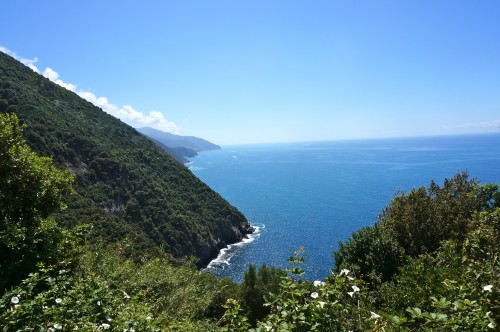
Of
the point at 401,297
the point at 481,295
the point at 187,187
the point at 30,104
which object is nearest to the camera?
the point at 481,295

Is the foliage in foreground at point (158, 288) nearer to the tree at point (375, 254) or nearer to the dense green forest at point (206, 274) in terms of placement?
the dense green forest at point (206, 274)

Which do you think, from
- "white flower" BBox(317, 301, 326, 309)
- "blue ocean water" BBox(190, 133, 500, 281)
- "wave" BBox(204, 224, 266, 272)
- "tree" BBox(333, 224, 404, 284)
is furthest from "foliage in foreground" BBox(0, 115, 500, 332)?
"wave" BBox(204, 224, 266, 272)

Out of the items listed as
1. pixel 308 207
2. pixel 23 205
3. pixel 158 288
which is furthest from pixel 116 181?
Answer: pixel 158 288

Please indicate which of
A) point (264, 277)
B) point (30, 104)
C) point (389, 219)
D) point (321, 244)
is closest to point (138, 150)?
point (30, 104)

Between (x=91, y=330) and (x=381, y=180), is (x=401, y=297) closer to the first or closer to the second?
(x=91, y=330)

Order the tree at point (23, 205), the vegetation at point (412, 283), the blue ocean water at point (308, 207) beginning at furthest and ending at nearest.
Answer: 1. the blue ocean water at point (308, 207)
2. the tree at point (23, 205)
3. the vegetation at point (412, 283)

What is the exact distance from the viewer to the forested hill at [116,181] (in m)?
59.1

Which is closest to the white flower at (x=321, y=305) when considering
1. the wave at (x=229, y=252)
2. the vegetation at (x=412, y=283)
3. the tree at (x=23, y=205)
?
the vegetation at (x=412, y=283)

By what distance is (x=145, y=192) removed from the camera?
71812 millimetres

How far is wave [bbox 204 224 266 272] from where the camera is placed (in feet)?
215

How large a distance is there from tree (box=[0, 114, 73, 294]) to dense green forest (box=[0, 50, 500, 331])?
3 centimetres

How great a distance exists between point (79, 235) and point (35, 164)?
248 cm

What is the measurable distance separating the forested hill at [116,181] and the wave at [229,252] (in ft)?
6.29

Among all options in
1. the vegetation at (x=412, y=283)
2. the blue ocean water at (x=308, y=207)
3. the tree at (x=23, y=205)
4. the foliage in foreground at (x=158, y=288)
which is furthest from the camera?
the blue ocean water at (x=308, y=207)
